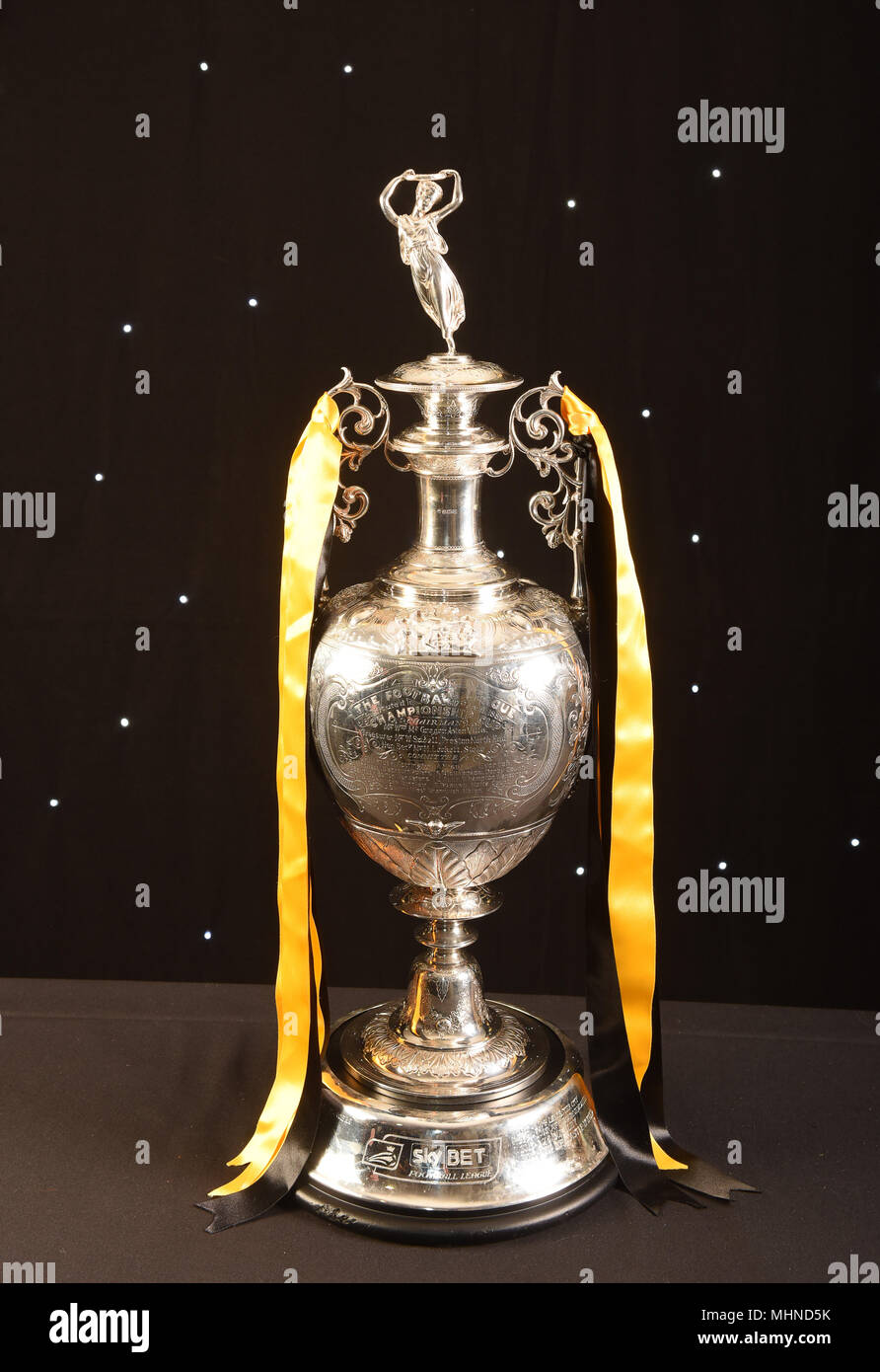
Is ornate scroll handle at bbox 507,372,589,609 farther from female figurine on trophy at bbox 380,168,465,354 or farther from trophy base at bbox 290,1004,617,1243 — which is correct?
trophy base at bbox 290,1004,617,1243

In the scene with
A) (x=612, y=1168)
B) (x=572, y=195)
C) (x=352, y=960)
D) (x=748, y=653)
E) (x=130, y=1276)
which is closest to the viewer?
(x=130, y=1276)

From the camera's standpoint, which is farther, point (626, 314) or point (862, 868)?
point (862, 868)

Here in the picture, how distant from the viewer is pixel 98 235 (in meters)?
2.09

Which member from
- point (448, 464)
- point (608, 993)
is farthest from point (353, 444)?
point (608, 993)

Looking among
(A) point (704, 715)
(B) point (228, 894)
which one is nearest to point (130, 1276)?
(B) point (228, 894)

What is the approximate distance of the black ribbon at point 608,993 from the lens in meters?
1.77

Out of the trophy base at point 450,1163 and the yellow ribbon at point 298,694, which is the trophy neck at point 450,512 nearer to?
the yellow ribbon at point 298,694

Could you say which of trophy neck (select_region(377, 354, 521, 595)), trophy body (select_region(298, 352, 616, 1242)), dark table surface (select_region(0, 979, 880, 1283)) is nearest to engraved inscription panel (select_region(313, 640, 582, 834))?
trophy body (select_region(298, 352, 616, 1242))

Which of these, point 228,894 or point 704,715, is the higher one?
point 704,715

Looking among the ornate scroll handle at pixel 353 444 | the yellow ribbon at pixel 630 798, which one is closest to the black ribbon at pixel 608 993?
the yellow ribbon at pixel 630 798

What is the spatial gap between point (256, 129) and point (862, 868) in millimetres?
1307

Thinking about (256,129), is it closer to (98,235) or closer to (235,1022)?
(98,235)

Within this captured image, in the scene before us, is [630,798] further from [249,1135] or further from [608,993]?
[249,1135]

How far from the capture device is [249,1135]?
1932 mm
